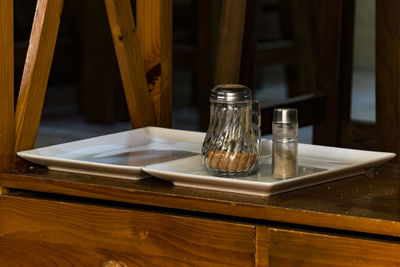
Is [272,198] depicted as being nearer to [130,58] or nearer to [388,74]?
[130,58]

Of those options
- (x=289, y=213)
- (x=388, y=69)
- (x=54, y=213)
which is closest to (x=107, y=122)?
(x=388, y=69)

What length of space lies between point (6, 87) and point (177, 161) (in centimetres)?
25

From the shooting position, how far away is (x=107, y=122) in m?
3.02

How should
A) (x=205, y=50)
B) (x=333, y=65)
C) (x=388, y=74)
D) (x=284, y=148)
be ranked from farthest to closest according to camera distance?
(x=205, y=50) < (x=333, y=65) < (x=388, y=74) < (x=284, y=148)

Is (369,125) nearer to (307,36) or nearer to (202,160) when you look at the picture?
(307,36)

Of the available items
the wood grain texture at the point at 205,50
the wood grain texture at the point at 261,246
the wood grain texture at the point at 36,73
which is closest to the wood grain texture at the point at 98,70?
the wood grain texture at the point at 205,50

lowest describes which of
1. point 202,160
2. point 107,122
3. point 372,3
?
point 107,122

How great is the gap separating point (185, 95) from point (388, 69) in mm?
2077

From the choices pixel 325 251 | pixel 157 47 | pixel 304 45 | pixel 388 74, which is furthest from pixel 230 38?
pixel 304 45

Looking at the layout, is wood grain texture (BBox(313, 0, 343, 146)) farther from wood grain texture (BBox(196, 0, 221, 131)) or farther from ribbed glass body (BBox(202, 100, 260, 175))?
ribbed glass body (BBox(202, 100, 260, 175))

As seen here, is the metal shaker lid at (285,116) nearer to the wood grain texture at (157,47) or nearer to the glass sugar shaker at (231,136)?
the glass sugar shaker at (231,136)

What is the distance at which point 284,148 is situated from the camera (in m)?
1.02

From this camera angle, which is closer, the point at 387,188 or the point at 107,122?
the point at 387,188

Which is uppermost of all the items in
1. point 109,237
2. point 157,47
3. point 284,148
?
point 157,47
